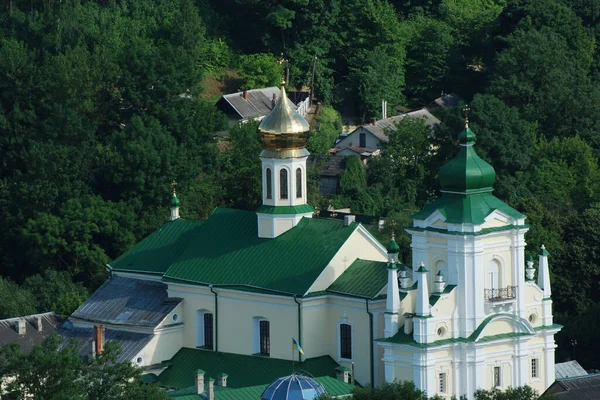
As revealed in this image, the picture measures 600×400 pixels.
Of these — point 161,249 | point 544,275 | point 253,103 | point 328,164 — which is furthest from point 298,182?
point 253,103

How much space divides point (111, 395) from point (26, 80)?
3256cm

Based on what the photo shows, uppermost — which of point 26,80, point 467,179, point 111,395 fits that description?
point 26,80

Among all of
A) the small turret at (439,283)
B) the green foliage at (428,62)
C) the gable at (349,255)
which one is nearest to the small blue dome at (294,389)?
the small turret at (439,283)

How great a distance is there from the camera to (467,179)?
62688 millimetres

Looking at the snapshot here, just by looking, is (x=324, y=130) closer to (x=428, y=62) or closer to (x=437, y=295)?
(x=428, y=62)

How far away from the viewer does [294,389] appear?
190 feet

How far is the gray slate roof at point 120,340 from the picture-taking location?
66.7 m

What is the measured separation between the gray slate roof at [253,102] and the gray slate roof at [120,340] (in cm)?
2501

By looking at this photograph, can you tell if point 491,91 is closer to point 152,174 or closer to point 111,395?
point 152,174

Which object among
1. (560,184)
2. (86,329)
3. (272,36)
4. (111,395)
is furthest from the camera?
(272,36)

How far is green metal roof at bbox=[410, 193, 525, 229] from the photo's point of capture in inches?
2459

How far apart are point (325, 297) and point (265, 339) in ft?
6.89

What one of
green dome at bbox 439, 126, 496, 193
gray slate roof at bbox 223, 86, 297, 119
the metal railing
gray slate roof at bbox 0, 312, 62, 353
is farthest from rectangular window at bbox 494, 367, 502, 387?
gray slate roof at bbox 223, 86, 297, 119

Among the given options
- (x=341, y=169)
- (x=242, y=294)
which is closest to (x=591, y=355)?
(x=242, y=294)
